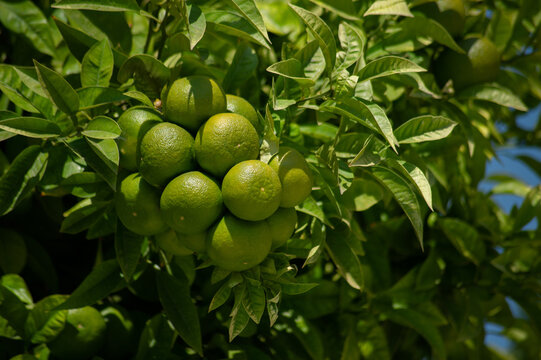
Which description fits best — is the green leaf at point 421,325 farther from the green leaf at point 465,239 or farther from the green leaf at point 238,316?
the green leaf at point 238,316

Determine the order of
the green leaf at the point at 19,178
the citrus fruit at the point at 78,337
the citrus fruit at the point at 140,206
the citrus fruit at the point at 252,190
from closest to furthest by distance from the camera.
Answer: the citrus fruit at the point at 252,190 → the citrus fruit at the point at 140,206 → the green leaf at the point at 19,178 → the citrus fruit at the point at 78,337

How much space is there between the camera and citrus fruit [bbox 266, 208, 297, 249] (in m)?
1.09

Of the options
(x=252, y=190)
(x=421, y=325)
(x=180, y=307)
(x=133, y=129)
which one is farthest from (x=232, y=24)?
(x=421, y=325)

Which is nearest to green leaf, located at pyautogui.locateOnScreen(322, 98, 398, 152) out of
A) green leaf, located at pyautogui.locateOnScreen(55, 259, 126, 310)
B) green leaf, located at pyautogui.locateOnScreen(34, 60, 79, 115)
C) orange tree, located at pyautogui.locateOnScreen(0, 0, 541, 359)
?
orange tree, located at pyautogui.locateOnScreen(0, 0, 541, 359)

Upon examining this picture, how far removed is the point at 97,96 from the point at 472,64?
1011mm

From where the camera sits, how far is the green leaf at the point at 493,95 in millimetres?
1537

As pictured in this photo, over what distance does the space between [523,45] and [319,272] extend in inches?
40.5

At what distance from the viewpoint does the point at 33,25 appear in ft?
5.08

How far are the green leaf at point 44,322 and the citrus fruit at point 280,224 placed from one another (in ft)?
1.86

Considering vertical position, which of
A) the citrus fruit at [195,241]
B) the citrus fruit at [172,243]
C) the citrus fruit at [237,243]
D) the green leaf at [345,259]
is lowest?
the green leaf at [345,259]

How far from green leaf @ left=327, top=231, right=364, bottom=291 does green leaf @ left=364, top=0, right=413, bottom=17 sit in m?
0.55

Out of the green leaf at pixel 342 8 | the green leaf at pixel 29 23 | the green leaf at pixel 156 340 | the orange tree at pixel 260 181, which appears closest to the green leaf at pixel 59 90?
the orange tree at pixel 260 181

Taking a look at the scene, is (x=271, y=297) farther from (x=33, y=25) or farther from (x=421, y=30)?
(x=33, y=25)

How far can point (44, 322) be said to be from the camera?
1302mm
